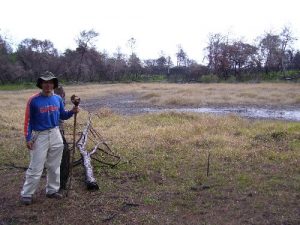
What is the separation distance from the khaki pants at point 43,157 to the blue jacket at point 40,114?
0.10m

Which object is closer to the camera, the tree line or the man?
the man

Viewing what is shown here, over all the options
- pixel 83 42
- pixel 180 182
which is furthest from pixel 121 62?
pixel 180 182

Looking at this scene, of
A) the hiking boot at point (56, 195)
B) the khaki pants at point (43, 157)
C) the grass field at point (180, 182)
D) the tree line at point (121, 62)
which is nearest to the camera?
the grass field at point (180, 182)

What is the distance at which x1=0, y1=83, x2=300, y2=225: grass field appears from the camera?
507 centimetres

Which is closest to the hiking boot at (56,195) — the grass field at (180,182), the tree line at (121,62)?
the grass field at (180,182)

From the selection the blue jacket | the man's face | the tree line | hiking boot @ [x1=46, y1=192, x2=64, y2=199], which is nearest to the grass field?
hiking boot @ [x1=46, y1=192, x2=64, y2=199]

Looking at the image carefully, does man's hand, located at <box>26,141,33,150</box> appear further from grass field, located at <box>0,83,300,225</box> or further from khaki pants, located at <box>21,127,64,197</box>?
grass field, located at <box>0,83,300,225</box>

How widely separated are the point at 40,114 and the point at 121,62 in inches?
2600

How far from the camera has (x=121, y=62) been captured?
232 feet

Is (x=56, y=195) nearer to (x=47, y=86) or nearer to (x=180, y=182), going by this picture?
(x=47, y=86)

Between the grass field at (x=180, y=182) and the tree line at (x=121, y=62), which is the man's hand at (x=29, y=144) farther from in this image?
the tree line at (x=121, y=62)

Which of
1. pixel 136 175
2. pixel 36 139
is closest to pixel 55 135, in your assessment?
pixel 36 139

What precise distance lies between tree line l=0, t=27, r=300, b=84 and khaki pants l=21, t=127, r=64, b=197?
153 feet

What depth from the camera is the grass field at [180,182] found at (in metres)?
5.07
